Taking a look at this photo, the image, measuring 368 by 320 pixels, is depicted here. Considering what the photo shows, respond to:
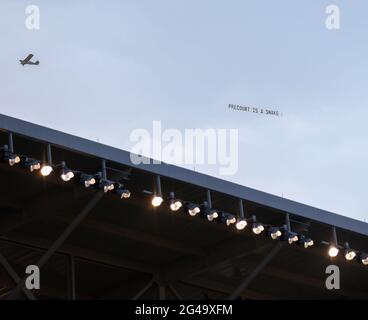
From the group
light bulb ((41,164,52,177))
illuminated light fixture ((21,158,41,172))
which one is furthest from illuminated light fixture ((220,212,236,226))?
illuminated light fixture ((21,158,41,172))

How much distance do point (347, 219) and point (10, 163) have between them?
1010 cm

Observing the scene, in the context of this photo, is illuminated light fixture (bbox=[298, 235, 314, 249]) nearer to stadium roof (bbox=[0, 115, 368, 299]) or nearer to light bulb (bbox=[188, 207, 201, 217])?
stadium roof (bbox=[0, 115, 368, 299])

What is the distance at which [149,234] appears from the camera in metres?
28.8

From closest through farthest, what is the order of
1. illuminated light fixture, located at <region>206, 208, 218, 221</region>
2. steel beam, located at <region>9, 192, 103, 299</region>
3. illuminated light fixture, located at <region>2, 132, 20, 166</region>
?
illuminated light fixture, located at <region>2, 132, 20, 166</region> < steel beam, located at <region>9, 192, 103, 299</region> < illuminated light fixture, located at <region>206, 208, 218, 221</region>

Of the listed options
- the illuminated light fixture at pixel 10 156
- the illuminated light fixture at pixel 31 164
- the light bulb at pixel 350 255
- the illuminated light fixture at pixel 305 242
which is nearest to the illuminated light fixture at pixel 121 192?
the illuminated light fixture at pixel 31 164

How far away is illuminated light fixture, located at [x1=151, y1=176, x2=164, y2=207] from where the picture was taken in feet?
83.3

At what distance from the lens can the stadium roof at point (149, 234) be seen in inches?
996

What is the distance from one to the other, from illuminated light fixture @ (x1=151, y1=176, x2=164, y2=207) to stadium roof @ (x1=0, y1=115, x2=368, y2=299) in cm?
19

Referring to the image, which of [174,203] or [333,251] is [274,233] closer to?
[333,251]

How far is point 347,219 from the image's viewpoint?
97.2 feet

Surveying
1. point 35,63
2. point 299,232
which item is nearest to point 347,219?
point 299,232

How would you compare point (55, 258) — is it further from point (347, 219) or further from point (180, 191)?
point (347, 219)

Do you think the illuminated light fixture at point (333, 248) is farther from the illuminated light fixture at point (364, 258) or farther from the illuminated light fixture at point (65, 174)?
the illuminated light fixture at point (65, 174)

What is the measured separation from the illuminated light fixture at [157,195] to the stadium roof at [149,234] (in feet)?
0.62
